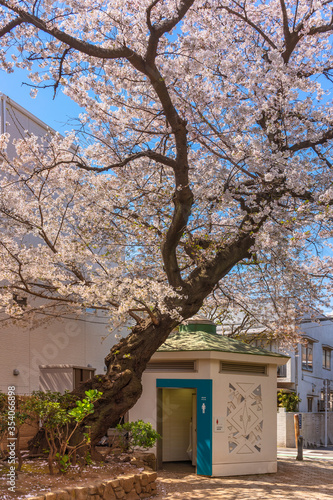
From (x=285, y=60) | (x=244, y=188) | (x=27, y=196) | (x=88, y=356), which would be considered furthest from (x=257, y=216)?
(x=88, y=356)

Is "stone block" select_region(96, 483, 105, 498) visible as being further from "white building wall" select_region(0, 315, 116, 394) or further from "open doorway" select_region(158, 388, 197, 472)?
"open doorway" select_region(158, 388, 197, 472)

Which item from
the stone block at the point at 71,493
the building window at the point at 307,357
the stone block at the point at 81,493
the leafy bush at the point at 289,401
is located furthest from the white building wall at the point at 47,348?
the building window at the point at 307,357

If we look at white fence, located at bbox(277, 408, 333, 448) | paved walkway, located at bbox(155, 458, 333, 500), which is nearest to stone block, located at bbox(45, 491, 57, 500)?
paved walkway, located at bbox(155, 458, 333, 500)

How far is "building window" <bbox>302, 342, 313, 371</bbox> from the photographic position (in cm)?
2748

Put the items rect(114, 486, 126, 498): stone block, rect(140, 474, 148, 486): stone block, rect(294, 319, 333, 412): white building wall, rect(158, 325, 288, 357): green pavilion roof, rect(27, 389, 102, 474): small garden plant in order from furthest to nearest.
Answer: rect(294, 319, 333, 412): white building wall → rect(158, 325, 288, 357): green pavilion roof → rect(140, 474, 148, 486): stone block → rect(114, 486, 126, 498): stone block → rect(27, 389, 102, 474): small garden plant

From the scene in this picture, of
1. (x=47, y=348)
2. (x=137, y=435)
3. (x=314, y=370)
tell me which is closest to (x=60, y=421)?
(x=137, y=435)

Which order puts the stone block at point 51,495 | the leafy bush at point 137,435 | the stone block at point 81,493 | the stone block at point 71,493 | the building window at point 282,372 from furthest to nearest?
the building window at point 282,372 < the leafy bush at point 137,435 < the stone block at point 81,493 < the stone block at point 71,493 < the stone block at point 51,495

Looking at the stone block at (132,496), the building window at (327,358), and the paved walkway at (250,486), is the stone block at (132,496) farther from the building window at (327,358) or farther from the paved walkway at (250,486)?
the building window at (327,358)

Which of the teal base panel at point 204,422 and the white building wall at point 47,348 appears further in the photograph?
the white building wall at point 47,348

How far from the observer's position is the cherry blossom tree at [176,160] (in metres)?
8.57

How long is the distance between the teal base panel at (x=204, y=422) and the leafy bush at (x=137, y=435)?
1573 mm

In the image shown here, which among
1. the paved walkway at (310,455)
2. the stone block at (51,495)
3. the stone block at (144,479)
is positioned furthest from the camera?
the paved walkway at (310,455)

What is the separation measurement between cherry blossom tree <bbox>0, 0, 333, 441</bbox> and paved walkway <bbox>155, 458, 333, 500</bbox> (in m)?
1.78

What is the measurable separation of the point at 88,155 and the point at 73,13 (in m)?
3.57
